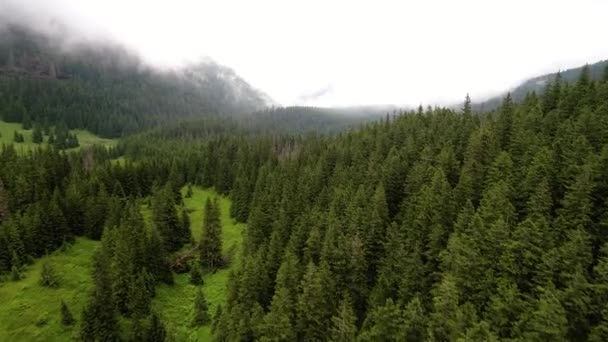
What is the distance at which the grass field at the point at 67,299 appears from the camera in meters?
65.7

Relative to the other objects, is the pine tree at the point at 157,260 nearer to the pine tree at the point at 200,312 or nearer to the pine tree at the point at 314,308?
the pine tree at the point at 200,312

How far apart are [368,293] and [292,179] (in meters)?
52.5

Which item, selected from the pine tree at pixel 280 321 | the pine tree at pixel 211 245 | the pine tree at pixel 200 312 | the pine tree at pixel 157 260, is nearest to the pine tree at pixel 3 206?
the pine tree at pixel 157 260

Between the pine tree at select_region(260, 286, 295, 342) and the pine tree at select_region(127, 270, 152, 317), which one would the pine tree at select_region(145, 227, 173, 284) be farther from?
the pine tree at select_region(260, 286, 295, 342)

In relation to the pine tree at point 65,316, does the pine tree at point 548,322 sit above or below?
above

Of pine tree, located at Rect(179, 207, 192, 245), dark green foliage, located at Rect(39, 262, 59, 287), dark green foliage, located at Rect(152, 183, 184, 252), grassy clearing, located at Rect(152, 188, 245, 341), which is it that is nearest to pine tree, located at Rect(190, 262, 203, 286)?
grassy clearing, located at Rect(152, 188, 245, 341)

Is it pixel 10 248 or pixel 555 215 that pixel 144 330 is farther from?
pixel 555 215

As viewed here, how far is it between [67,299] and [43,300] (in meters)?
3.83

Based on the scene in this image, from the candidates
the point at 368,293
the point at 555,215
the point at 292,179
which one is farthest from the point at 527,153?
the point at 292,179

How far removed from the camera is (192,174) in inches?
6467

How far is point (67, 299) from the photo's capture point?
73875 mm

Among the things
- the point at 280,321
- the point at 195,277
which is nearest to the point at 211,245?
the point at 195,277

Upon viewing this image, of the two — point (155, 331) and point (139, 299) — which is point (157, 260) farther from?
point (155, 331)

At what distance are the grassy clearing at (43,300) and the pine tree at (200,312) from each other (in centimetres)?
1973
